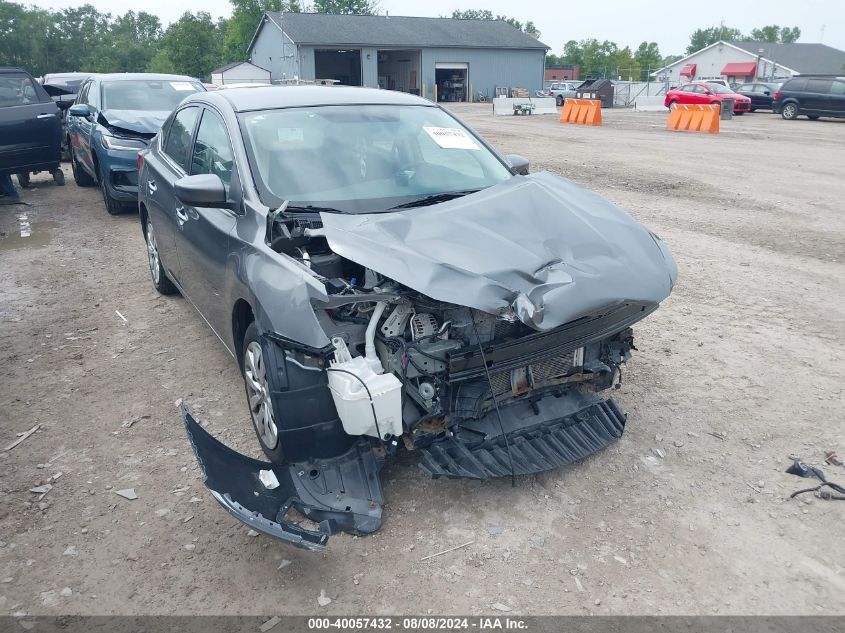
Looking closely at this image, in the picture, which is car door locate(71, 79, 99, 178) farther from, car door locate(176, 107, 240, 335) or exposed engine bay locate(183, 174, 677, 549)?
exposed engine bay locate(183, 174, 677, 549)

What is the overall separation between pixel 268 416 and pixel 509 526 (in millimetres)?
1281

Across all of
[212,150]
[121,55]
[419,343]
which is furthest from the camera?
[121,55]

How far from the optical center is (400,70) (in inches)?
1977

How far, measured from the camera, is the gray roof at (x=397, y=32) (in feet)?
151

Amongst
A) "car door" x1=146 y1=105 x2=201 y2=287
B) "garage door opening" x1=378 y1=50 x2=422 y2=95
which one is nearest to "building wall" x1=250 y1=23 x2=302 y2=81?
"garage door opening" x1=378 y1=50 x2=422 y2=95

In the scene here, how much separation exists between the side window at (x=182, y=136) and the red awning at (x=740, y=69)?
65.8m

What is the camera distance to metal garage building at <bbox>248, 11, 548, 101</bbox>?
151 ft

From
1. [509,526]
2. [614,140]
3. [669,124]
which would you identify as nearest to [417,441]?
[509,526]

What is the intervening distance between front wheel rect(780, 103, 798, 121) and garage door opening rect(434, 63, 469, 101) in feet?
84.0

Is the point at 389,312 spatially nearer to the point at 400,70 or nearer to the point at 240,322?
the point at 240,322

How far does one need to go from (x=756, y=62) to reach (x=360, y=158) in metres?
67.9

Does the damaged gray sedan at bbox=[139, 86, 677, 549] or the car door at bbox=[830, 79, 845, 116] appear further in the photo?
the car door at bbox=[830, 79, 845, 116]

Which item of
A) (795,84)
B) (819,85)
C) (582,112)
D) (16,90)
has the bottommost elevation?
(16,90)

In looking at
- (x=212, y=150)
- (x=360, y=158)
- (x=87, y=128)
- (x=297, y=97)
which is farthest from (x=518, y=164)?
(x=87, y=128)
